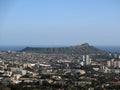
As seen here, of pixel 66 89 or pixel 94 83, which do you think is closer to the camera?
pixel 66 89

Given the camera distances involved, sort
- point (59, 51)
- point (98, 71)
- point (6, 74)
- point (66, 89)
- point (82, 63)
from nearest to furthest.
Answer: point (66, 89) → point (6, 74) → point (98, 71) → point (82, 63) → point (59, 51)

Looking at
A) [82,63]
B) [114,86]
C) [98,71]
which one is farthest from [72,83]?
[82,63]

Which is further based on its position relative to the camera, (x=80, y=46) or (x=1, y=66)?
(x=80, y=46)

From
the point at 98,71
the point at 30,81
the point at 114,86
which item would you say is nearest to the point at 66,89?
the point at 114,86

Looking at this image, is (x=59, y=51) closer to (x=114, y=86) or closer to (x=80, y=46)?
(x=80, y=46)

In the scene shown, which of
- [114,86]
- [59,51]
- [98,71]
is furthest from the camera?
[59,51]

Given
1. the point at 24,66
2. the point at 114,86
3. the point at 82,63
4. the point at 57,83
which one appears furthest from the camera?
the point at 82,63

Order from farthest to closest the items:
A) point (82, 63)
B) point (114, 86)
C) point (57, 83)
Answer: point (82, 63)
point (57, 83)
point (114, 86)

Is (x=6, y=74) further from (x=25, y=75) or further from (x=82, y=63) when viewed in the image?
(x=82, y=63)

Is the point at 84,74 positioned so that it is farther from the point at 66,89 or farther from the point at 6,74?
the point at 66,89
